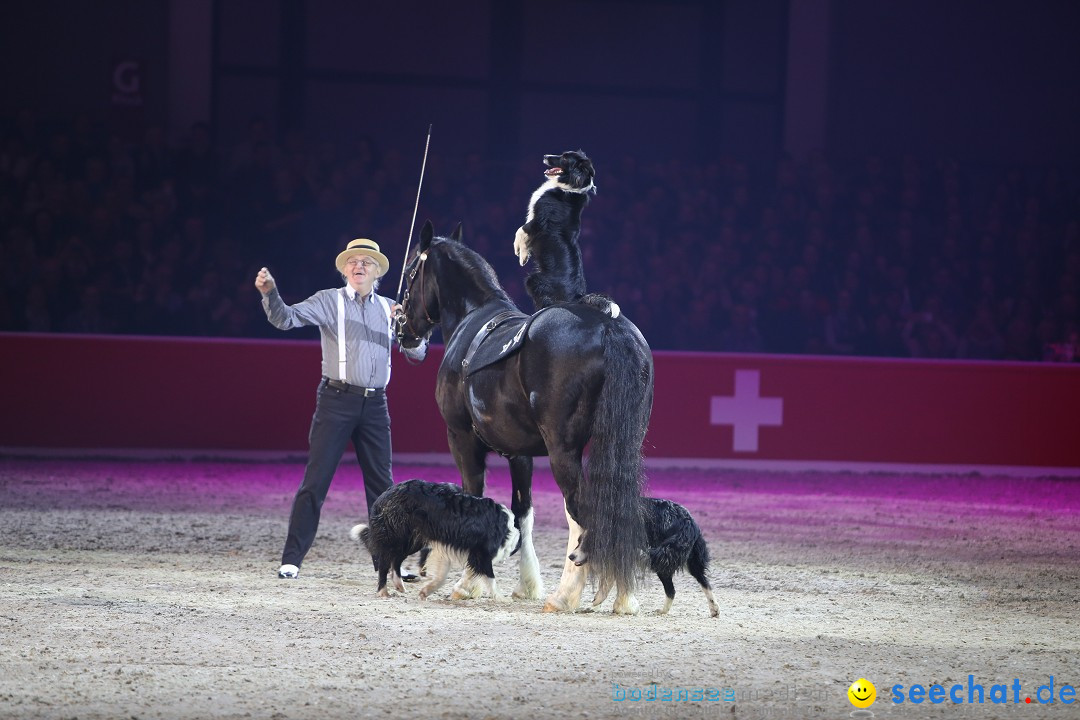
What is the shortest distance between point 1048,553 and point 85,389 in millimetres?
9739

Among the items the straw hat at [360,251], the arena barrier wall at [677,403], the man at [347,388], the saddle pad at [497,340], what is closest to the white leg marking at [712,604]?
the saddle pad at [497,340]

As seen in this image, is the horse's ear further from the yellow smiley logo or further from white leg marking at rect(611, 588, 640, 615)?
the yellow smiley logo

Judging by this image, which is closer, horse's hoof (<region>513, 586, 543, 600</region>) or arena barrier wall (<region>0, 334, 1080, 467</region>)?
horse's hoof (<region>513, 586, 543, 600</region>)

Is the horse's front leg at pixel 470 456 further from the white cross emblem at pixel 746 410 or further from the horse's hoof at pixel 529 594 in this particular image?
the white cross emblem at pixel 746 410

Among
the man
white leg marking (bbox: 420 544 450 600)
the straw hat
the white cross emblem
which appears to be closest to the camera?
white leg marking (bbox: 420 544 450 600)

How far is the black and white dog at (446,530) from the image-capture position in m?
7.16

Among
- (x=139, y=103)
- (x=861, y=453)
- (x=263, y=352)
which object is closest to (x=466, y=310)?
(x=263, y=352)

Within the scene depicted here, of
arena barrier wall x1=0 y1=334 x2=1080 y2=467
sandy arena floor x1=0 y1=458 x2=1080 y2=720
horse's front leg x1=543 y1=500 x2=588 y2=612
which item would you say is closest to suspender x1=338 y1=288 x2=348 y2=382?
sandy arena floor x1=0 y1=458 x2=1080 y2=720

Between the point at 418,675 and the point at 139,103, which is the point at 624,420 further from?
the point at 139,103

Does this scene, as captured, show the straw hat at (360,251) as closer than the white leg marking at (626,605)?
No

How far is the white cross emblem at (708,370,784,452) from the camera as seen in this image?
14484mm

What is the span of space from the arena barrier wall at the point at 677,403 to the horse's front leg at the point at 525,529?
6541 mm

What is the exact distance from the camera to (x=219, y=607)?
6.95 metres

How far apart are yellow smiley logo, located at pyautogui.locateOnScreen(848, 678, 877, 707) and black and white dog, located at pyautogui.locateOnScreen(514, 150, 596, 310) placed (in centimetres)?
281
